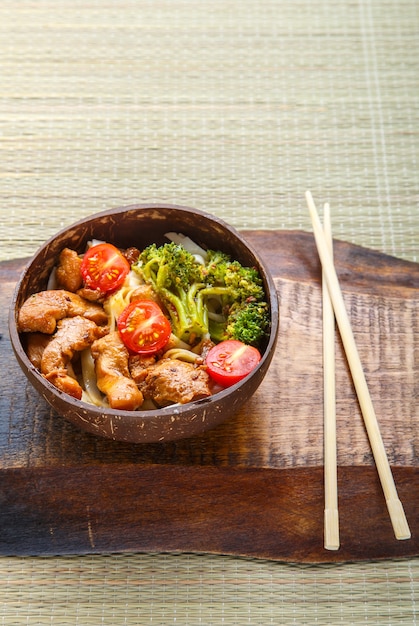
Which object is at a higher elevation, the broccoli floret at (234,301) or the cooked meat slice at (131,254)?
the cooked meat slice at (131,254)

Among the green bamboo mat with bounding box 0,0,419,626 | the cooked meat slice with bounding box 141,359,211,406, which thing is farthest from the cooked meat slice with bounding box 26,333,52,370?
the green bamboo mat with bounding box 0,0,419,626

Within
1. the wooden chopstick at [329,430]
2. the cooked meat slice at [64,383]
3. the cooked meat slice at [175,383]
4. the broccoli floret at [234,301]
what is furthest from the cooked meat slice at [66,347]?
the wooden chopstick at [329,430]

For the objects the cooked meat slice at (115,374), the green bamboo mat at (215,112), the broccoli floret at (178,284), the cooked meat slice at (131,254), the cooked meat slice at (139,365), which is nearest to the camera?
the cooked meat slice at (115,374)

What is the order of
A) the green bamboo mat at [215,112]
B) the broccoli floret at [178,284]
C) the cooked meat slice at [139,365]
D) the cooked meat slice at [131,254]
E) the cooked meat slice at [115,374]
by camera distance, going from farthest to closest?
the green bamboo mat at [215,112]
the cooked meat slice at [131,254]
the broccoli floret at [178,284]
the cooked meat slice at [139,365]
the cooked meat slice at [115,374]

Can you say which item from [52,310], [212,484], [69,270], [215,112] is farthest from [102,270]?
[215,112]

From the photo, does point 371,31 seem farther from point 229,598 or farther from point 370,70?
point 229,598

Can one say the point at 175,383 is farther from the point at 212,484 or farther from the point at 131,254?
the point at 131,254

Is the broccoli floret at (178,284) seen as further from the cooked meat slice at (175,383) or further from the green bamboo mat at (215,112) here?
the green bamboo mat at (215,112)

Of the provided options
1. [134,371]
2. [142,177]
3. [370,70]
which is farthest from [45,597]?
[370,70]
